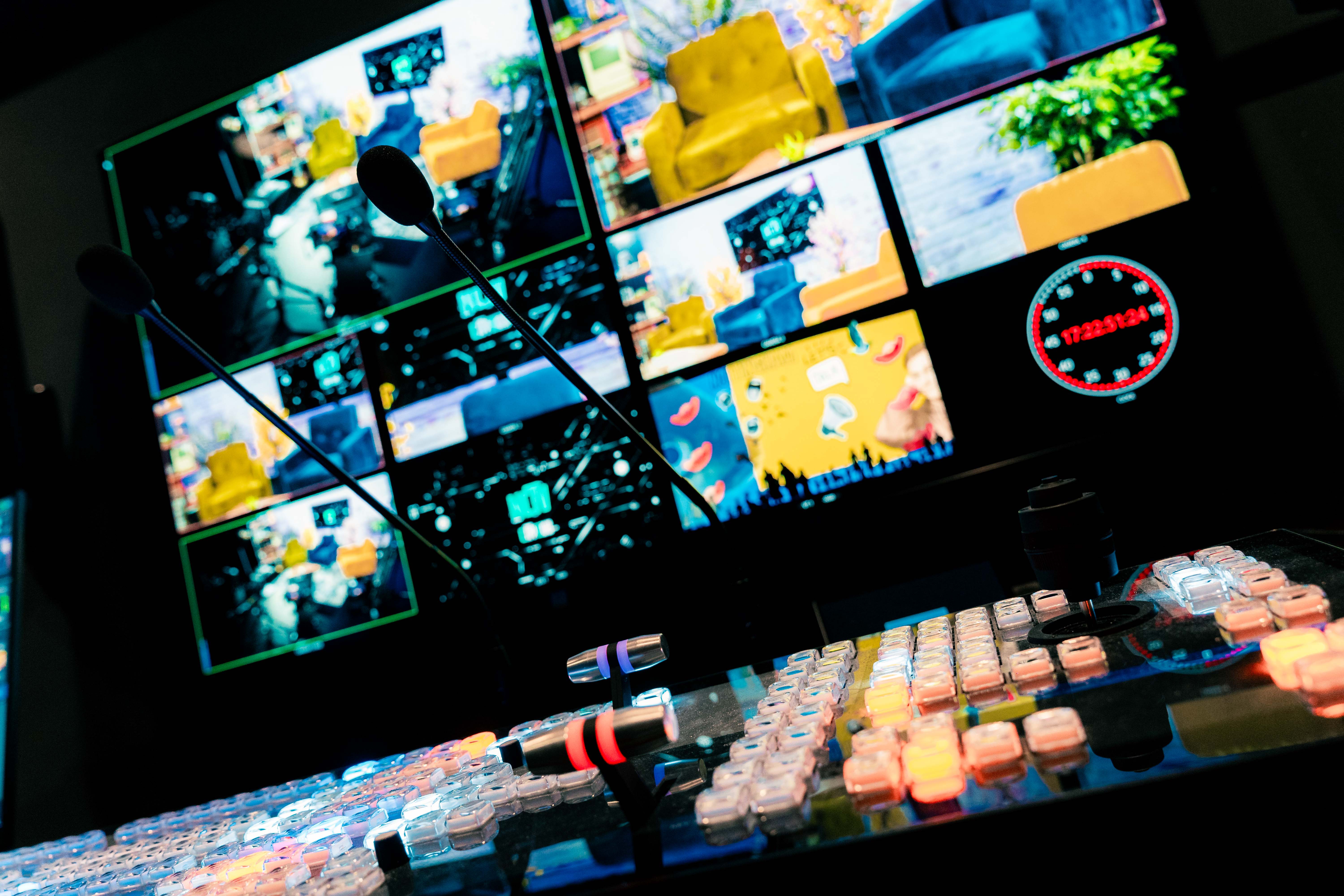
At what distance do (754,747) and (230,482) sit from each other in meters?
2.57

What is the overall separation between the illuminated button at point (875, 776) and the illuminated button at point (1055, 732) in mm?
96

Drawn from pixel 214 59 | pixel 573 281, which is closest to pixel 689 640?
pixel 573 281

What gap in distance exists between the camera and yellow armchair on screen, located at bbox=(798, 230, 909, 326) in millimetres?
2275

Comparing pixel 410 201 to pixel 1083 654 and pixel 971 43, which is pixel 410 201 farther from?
pixel 971 43

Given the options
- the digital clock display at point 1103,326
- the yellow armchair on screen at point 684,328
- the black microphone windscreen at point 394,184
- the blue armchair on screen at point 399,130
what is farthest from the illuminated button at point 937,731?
the blue armchair on screen at point 399,130

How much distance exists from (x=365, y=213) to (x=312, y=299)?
32 cm

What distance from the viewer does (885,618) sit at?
229 cm

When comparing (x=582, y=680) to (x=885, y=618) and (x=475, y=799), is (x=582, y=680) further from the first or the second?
(x=885, y=618)

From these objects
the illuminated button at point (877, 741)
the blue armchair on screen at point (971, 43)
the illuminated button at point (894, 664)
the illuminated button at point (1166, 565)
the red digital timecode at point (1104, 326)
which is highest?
the blue armchair on screen at point (971, 43)

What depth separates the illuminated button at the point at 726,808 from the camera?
0.66 m

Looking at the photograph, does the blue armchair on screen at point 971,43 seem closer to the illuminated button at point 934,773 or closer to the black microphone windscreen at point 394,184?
the black microphone windscreen at point 394,184

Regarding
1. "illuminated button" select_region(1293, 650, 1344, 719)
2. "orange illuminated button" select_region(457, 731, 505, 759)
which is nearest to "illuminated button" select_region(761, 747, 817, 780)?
"illuminated button" select_region(1293, 650, 1344, 719)

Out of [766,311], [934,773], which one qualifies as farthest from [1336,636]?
[766,311]

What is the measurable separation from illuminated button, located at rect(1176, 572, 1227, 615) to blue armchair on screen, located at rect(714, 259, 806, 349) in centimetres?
152
